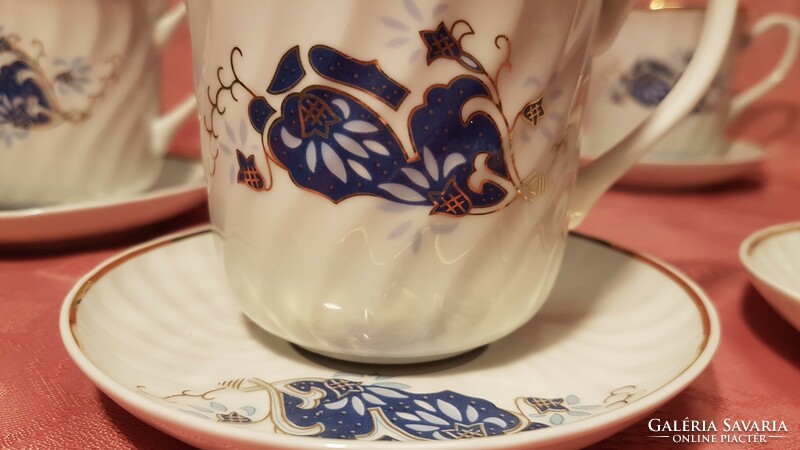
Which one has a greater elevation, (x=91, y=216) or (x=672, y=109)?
(x=672, y=109)

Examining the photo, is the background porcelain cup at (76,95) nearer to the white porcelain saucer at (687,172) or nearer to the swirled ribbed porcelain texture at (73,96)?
the swirled ribbed porcelain texture at (73,96)

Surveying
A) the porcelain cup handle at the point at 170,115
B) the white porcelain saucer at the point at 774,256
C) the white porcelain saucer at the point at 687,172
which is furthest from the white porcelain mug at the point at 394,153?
the white porcelain saucer at the point at 687,172

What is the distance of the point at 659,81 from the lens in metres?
0.70

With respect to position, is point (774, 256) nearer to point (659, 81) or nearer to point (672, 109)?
point (672, 109)

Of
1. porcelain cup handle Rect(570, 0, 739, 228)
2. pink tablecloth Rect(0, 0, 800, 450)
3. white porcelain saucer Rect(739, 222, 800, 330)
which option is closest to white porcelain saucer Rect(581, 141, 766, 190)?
pink tablecloth Rect(0, 0, 800, 450)

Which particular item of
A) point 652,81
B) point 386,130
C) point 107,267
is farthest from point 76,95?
point 652,81

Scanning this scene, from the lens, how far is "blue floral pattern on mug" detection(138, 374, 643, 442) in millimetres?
257

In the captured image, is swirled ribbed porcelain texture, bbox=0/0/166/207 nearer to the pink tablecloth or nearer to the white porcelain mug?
the pink tablecloth

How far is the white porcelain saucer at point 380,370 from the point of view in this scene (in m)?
0.24

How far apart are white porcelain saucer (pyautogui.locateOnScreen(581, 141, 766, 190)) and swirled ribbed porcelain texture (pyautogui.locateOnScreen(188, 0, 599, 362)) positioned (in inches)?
15.7

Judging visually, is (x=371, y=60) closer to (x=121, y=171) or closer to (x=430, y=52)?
(x=430, y=52)

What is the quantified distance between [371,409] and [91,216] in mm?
276

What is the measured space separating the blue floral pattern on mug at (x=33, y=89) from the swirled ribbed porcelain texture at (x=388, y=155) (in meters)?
0.20

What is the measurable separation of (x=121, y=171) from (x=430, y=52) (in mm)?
335
